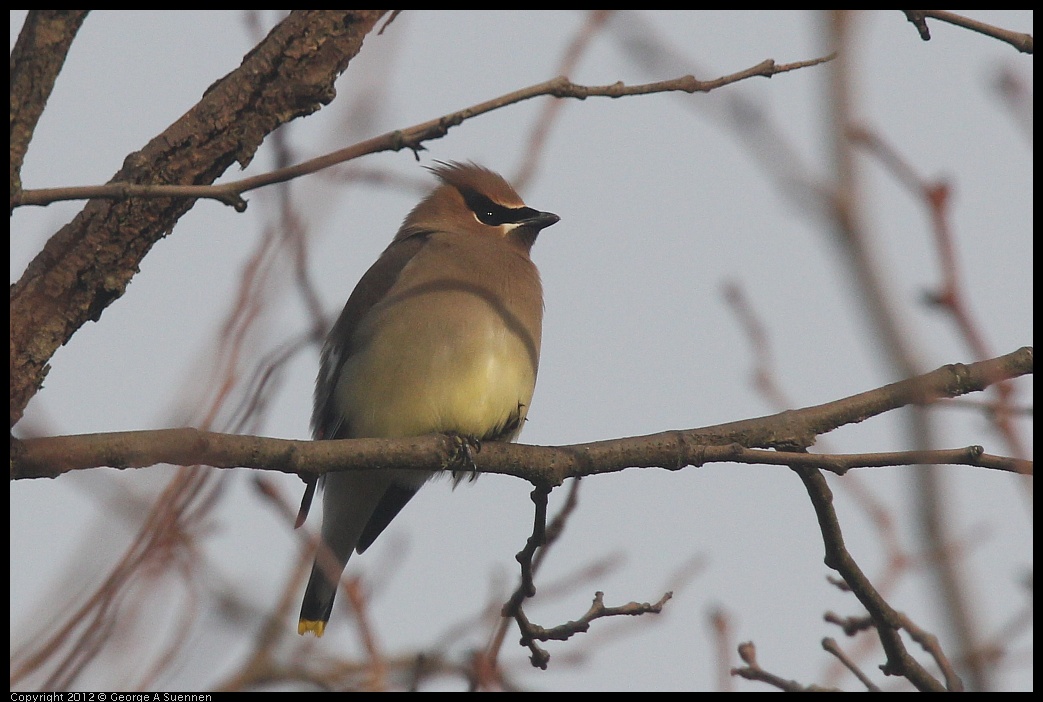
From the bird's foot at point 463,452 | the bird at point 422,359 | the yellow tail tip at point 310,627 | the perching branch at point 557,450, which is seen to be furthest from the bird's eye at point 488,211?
the perching branch at point 557,450

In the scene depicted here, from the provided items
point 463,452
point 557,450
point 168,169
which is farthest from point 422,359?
point 168,169

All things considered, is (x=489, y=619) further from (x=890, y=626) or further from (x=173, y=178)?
(x=173, y=178)

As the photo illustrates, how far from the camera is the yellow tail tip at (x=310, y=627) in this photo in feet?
20.0

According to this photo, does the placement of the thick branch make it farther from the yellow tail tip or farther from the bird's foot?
the yellow tail tip

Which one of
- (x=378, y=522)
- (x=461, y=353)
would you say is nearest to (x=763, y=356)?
(x=461, y=353)

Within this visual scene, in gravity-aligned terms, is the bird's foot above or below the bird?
below

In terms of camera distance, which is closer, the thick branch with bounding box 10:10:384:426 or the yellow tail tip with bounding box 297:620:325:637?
the thick branch with bounding box 10:10:384:426

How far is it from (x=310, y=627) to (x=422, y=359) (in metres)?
1.60

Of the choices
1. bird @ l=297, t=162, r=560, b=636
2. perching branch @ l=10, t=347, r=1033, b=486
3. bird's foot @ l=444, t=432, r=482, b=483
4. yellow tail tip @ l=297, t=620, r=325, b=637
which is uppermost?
bird @ l=297, t=162, r=560, b=636

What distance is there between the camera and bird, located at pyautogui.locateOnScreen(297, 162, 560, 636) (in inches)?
217

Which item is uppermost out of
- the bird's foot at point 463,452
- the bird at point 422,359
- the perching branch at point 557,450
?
the bird at point 422,359

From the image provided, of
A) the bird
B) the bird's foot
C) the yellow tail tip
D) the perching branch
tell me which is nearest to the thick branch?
the perching branch

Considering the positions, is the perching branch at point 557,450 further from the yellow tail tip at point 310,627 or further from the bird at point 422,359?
the yellow tail tip at point 310,627

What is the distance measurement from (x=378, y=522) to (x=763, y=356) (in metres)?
3.65
